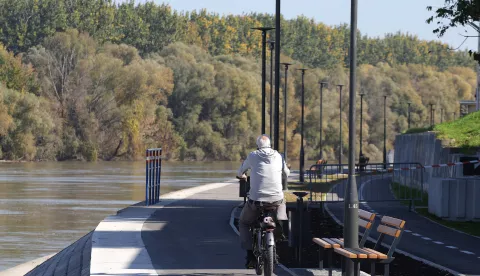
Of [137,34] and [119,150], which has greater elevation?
[137,34]

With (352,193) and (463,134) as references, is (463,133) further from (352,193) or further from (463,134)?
(352,193)

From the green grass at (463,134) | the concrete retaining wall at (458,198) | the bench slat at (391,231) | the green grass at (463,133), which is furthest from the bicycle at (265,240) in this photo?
the green grass at (463,133)

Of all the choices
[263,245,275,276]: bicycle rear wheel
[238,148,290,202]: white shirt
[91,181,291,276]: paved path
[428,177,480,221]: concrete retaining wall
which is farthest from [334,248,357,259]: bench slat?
[428,177,480,221]: concrete retaining wall

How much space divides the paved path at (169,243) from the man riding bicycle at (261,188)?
34.3 inches

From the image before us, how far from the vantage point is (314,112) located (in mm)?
160500

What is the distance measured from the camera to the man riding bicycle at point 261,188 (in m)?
15.7

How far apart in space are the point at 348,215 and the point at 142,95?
121 m

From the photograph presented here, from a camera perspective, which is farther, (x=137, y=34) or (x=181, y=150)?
(x=137, y=34)

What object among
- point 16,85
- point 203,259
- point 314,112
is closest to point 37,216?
point 203,259

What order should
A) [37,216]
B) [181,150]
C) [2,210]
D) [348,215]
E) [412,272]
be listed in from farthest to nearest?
[181,150] < [2,210] < [37,216] < [412,272] < [348,215]

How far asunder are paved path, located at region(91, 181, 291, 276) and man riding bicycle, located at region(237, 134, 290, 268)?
87 cm

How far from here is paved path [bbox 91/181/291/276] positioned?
55.8 ft

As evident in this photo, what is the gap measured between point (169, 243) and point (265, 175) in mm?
6256

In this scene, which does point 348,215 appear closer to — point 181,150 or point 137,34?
point 181,150
